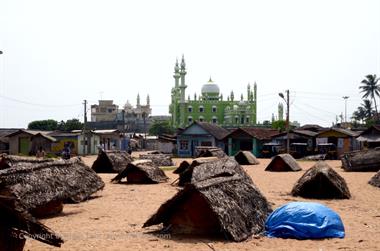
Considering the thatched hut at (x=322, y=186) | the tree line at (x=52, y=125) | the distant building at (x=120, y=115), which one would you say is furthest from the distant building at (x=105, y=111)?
the thatched hut at (x=322, y=186)

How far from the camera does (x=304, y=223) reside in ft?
35.5

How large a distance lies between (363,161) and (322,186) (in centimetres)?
1392

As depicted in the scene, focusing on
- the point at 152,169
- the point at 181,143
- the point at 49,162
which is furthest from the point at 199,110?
the point at 49,162

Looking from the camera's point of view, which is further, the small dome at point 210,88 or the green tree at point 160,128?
the green tree at point 160,128

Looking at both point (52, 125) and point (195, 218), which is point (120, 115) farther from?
point (195, 218)

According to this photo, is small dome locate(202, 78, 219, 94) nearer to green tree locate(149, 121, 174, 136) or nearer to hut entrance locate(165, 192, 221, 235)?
green tree locate(149, 121, 174, 136)

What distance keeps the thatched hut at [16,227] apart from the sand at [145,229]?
174cm

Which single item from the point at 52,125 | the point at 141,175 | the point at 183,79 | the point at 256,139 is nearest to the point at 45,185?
the point at 141,175

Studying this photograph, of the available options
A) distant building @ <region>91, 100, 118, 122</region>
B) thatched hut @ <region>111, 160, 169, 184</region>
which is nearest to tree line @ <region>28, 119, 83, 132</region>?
distant building @ <region>91, 100, 118, 122</region>

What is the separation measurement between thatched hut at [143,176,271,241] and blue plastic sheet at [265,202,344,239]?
50cm

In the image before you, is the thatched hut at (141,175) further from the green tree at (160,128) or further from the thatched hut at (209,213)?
the green tree at (160,128)

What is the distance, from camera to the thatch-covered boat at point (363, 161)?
30359 millimetres

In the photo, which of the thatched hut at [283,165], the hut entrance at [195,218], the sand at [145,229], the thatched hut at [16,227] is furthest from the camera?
the thatched hut at [283,165]

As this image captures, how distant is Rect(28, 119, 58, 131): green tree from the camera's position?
94.4 meters
